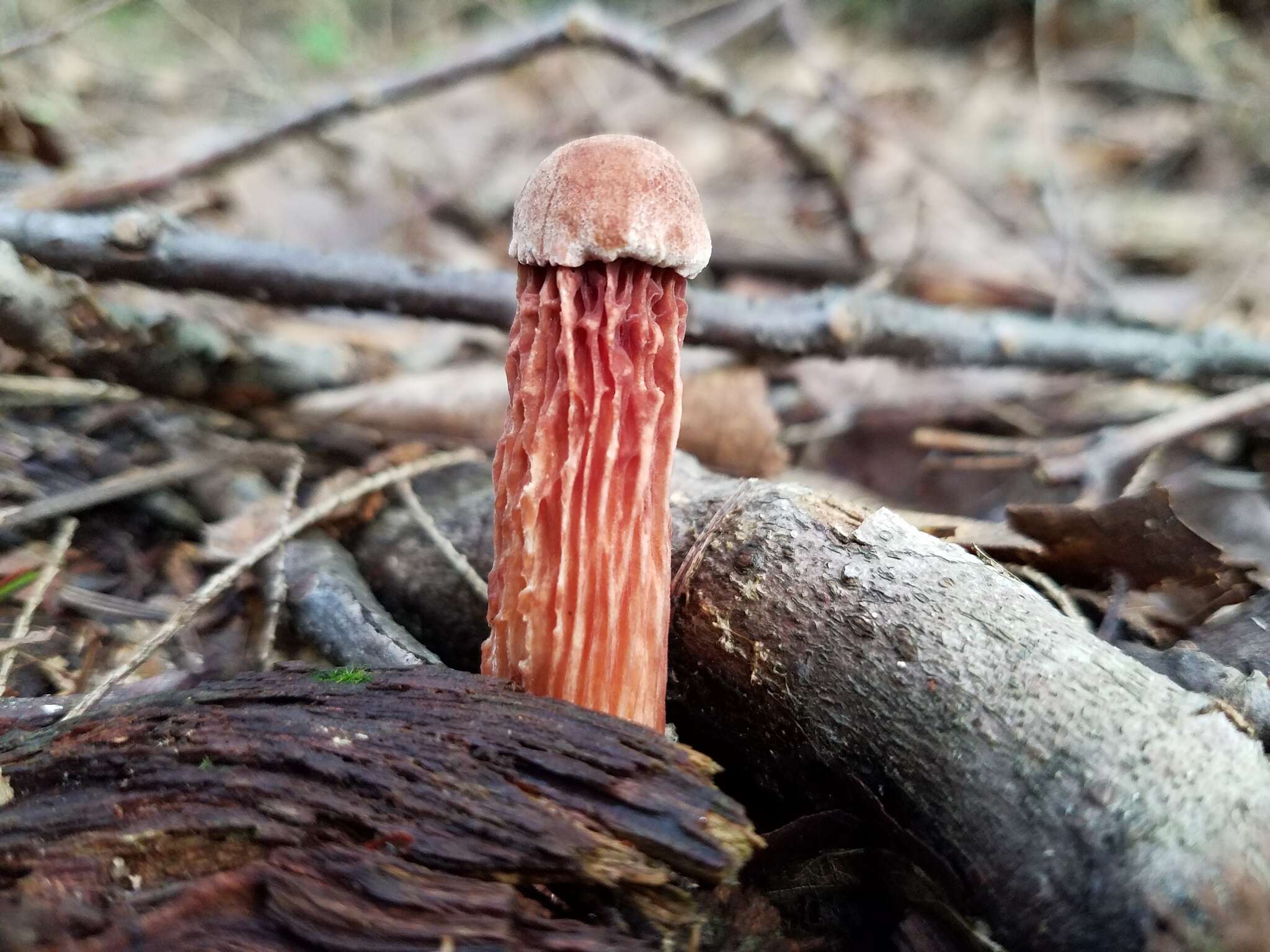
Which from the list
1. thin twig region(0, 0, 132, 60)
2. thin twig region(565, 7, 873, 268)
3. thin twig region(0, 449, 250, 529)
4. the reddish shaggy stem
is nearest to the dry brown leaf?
thin twig region(0, 449, 250, 529)

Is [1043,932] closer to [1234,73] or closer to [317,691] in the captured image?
[317,691]

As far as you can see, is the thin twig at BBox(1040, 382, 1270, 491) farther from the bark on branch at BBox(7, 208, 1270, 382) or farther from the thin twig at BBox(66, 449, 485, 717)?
the thin twig at BBox(66, 449, 485, 717)

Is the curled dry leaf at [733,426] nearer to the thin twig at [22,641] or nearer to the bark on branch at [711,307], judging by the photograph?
the bark on branch at [711,307]

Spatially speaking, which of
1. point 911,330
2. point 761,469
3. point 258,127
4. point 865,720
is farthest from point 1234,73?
point 865,720

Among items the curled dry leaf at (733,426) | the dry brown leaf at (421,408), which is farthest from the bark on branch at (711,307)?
the dry brown leaf at (421,408)

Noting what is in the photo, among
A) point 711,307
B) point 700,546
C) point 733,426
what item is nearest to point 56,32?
point 711,307

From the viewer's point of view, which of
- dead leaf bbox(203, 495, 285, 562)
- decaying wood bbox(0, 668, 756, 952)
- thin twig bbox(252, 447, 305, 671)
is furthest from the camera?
dead leaf bbox(203, 495, 285, 562)
